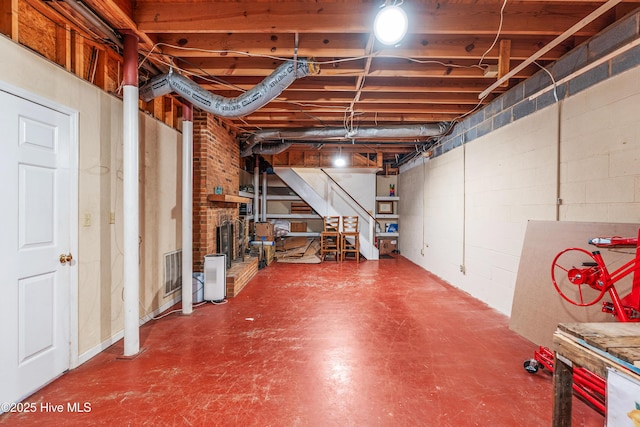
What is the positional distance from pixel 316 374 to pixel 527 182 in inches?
116

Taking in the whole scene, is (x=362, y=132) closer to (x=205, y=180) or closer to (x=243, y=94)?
(x=243, y=94)

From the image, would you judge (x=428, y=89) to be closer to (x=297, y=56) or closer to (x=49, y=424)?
(x=297, y=56)

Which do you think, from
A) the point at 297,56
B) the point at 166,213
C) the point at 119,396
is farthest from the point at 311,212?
the point at 119,396

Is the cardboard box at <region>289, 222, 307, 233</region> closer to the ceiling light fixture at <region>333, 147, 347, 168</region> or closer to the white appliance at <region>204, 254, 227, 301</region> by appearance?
the ceiling light fixture at <region>333, 147, 347, 168</region>

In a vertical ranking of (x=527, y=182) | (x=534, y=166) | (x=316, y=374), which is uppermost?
(x=534, y=166)

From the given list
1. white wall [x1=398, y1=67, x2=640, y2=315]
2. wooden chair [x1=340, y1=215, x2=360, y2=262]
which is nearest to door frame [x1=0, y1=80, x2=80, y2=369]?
white wall [x1=398, y1=67, x2=640, y2=315]

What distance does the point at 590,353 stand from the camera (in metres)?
1.13

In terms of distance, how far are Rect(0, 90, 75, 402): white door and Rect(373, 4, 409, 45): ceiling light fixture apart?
249 cm

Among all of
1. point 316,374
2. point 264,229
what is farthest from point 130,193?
point 264,229

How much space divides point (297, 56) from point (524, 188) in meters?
2.84

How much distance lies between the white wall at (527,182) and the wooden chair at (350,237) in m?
1.80

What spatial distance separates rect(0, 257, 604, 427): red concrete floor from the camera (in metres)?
1.73

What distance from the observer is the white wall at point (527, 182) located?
215cm

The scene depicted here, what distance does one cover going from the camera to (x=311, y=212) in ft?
28.0
